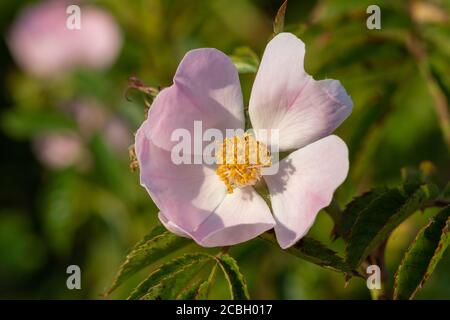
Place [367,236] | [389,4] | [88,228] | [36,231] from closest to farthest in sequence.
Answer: [367,236] < [389,4] < [88,228] < [36,231]

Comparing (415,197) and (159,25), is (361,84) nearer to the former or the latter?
(415,197)

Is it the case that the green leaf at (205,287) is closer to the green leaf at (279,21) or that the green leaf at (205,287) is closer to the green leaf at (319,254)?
the green leaf at (319,254)

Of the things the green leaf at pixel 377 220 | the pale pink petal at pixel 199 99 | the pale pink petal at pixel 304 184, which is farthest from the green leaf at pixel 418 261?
the pale pink petal at pixel 199 99

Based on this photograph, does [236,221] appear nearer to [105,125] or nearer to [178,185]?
[178,185]

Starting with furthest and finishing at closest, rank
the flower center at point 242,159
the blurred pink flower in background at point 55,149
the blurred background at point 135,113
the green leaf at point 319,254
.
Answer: the blurred pink flower in background at point 55,149
the blurred background at point 135,113
the flower center at point 242,159
the green leaf at point 319,254

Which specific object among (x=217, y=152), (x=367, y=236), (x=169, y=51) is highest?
(x=169, y=51)

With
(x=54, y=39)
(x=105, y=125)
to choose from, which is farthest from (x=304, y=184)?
(x=54, y=39)

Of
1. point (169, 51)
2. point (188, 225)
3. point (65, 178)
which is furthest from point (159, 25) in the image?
point (188, 225)
